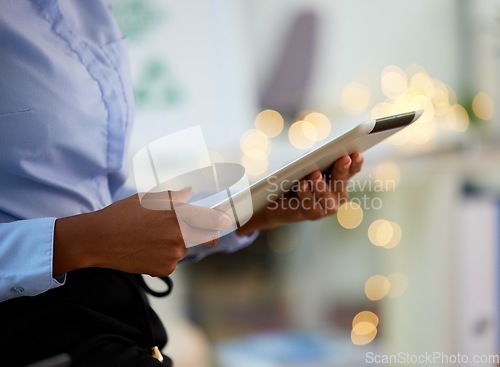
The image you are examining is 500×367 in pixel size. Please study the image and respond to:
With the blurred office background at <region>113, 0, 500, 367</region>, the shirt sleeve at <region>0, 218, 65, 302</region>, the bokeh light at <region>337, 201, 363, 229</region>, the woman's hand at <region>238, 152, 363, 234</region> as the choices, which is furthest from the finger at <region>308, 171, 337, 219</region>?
the bokeh light at <region>337, 201, 363, 229</region>

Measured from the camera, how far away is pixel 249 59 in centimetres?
213

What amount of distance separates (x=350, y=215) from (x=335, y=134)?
70 cm

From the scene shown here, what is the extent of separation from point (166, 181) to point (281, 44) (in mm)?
1655

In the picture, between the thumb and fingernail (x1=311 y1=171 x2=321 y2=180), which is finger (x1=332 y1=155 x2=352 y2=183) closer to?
fingernail (x1=311 y1=171 x2=321 y2=180)

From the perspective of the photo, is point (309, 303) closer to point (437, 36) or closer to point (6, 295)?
point (437, 36)

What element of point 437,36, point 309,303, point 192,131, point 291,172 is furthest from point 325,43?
point 291,172

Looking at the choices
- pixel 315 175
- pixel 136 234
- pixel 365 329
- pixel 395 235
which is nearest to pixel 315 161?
pixel 315 175

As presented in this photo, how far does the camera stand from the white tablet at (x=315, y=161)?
21.7 inches

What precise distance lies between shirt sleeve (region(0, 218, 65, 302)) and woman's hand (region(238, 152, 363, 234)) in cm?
25

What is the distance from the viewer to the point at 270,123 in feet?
7.04

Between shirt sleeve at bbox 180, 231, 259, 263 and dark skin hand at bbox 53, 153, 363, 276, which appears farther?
shirt sleeve at bbox 180, 231, 259, 263

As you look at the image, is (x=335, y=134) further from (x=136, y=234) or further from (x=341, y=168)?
(x=136, y=234)

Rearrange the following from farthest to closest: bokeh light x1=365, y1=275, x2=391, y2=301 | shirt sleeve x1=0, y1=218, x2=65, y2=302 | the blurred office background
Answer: bokeh light x1=365, y1=275, x2=391, y2=301, the blurred office background, shirt sleeve x1=0, y1=218, x2=65, y2=302

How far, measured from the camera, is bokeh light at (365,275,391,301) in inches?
78.7
